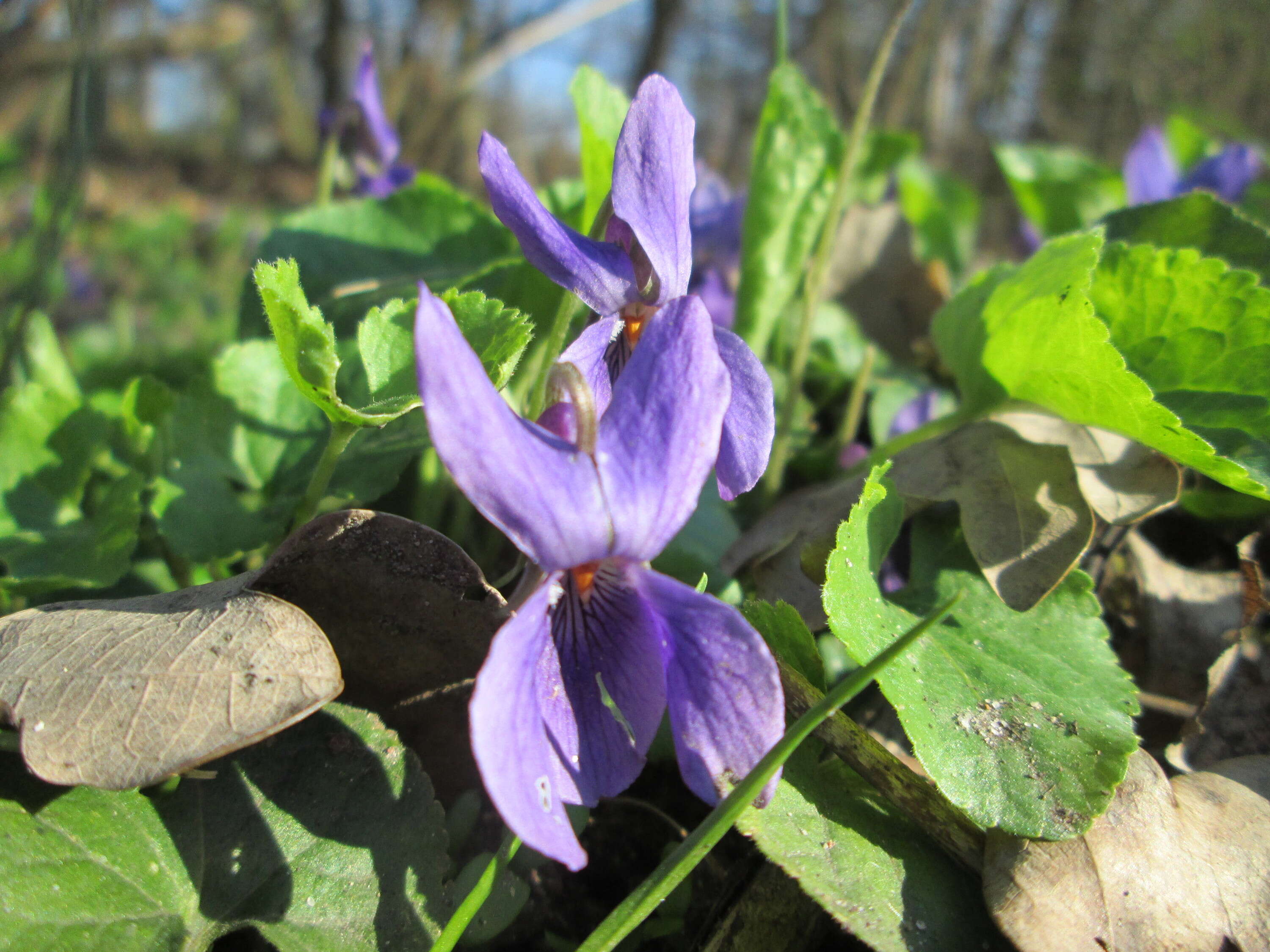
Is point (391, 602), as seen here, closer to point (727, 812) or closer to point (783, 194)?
point (727, 812)

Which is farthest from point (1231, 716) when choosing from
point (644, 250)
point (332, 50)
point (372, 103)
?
point (332, 50)

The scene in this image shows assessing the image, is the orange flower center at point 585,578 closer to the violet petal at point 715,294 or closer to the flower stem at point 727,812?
the flower stem at point 727,812

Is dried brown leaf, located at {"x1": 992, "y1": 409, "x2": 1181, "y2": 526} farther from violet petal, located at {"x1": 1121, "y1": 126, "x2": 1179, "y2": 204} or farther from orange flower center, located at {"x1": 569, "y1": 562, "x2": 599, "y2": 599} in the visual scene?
violet petal, located at {"x1": 1121, "y1": 126, "x2": 1179, "y2": 204}

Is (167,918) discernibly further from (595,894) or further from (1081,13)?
(1081,13)

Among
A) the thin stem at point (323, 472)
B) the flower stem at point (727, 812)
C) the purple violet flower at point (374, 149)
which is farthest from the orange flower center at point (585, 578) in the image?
the purple violet flower at point (374, 149)

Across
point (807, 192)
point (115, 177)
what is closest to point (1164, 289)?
point (807, 192)

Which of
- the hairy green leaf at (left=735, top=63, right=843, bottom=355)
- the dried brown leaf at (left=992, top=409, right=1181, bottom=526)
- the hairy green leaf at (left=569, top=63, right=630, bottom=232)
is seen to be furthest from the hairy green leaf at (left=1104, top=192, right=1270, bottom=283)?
the hairy green leaf at (left=569, top=63, right=630, bottom=232)
